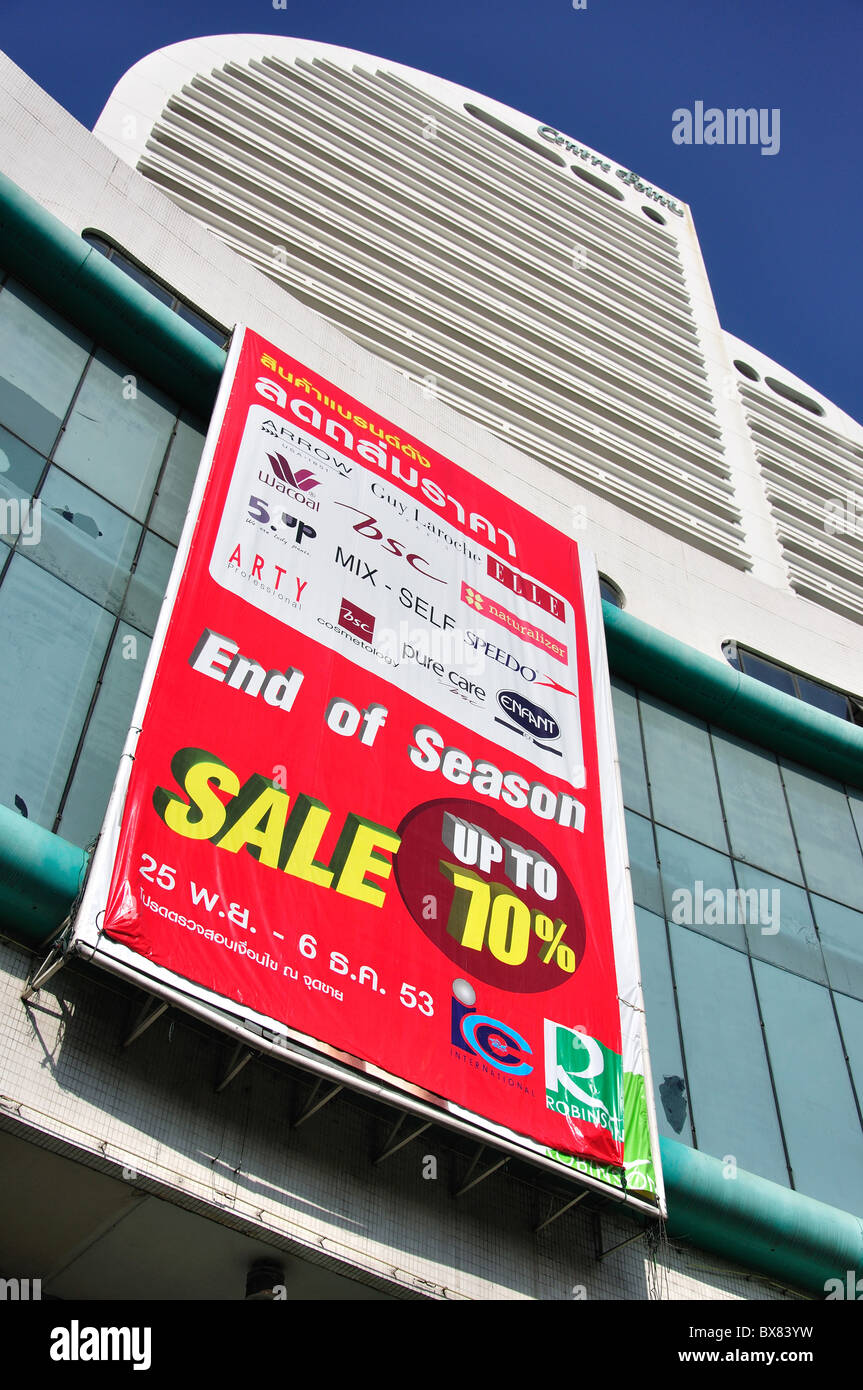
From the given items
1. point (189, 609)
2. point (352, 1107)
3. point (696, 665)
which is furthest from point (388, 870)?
point (696, 665)

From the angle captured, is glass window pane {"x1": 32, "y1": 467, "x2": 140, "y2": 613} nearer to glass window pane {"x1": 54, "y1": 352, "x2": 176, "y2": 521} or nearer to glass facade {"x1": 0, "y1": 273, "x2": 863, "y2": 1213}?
glass facade {"x1": 0, "y1": 273, "x2": 863, "y2": 1213}

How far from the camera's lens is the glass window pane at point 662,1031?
13594 millimetres

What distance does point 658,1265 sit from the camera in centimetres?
1235

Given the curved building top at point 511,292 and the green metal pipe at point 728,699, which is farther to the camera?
the curved building top at point 511,292

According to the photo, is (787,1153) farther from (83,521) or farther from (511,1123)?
(83,521)

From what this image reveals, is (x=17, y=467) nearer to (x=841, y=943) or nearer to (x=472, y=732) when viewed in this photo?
(x=472, y=732)

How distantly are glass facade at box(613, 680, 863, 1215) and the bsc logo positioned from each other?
259 cm

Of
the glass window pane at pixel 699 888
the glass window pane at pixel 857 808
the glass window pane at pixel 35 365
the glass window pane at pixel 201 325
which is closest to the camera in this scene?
the glass window pane at pixel 35 365

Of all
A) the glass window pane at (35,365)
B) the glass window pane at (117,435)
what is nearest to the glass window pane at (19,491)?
the glass window pane at (35,365)

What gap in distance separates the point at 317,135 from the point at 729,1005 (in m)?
26.8

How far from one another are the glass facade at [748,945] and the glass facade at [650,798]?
28 millimetres

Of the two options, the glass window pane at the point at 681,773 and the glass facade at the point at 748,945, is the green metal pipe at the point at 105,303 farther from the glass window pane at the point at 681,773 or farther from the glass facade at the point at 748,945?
the glass window pane at the point at 681,773

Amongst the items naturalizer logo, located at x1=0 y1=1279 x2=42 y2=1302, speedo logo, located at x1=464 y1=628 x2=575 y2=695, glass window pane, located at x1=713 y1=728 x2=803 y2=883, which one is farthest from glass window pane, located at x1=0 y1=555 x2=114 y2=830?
glass window pane, located at x1=713 y1=728 x2=803 y2=883

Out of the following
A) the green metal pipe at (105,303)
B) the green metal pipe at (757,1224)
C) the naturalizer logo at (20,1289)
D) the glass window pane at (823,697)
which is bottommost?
the naturalizer logo at (20,1289)
